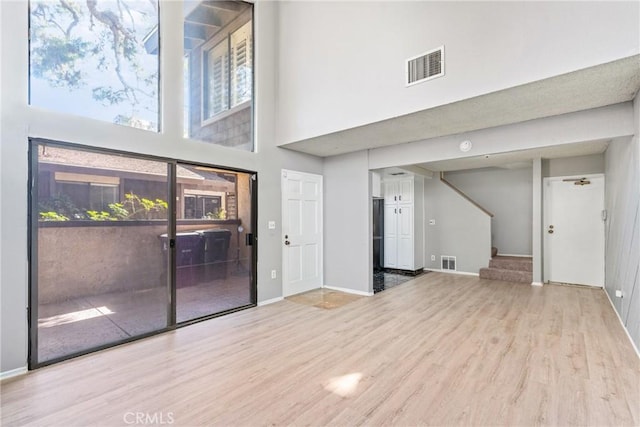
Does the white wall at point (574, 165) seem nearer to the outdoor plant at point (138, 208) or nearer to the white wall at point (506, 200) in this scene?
the white wall at point (506, 200)

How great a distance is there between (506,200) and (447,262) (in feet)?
6.84

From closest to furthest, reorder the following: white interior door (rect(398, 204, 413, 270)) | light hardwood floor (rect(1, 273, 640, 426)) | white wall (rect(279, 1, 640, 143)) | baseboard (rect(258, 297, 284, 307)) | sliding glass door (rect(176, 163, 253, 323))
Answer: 1. light hardwood floor (rect(1, 273, 640, 426))
2. white wall (rect(279, 1, 640, 143))
3. sliding glass door (rect(176, 163, 253, 323))
4. baseboard (rect(258, 297, 284, 307))
5. white interior door (rect(398, 204, 413, 270))

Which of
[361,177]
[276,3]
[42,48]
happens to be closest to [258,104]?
[276,3]

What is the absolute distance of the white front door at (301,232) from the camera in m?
5.02

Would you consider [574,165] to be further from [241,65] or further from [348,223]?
[241,65]

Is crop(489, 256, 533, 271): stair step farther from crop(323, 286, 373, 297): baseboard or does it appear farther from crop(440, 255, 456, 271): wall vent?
crop(323, 286, 373, 297): baseboard

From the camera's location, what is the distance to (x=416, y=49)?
10.8 ft

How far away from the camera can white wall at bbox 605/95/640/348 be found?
2980mm

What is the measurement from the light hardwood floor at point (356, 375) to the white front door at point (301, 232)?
4.04 feet

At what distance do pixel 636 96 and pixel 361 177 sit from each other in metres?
3.35

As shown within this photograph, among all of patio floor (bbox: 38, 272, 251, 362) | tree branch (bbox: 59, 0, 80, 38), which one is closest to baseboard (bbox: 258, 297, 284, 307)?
patio floor (bbox: 38, 272, 251, 362)

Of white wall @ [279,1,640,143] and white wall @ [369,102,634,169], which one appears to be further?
white wall @ [369,102,634,169]

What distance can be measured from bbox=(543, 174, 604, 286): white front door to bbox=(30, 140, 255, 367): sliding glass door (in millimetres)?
5910

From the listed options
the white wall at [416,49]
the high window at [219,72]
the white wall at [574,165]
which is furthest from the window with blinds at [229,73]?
the white wall at [574,165]
